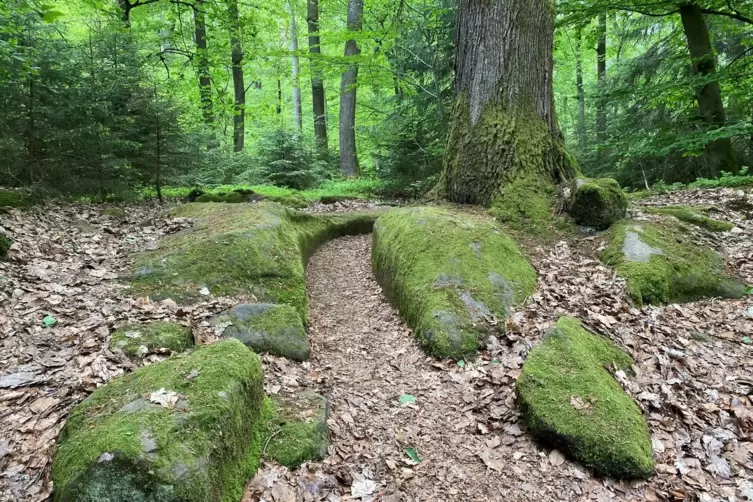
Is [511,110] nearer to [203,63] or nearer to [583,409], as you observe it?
[583,409]

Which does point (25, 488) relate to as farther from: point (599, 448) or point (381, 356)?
point (599, 448)

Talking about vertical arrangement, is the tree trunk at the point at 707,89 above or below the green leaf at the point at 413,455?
above

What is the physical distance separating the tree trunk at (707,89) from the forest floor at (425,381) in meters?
5.04

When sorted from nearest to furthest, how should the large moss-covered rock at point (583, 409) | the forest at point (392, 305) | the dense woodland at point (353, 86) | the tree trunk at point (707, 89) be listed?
the forest at point (392, 305)
the large moss-covered rock at point (583, 409)
the dense woodland at point (353, 86)
the tree trunk at point (707, 89)

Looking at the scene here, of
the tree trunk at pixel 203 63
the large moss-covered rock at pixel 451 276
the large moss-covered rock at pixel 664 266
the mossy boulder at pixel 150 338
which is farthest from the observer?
the tree trunk at pixel 203 63

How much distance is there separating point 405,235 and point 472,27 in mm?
3448

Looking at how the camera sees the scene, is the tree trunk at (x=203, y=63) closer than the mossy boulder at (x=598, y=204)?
No

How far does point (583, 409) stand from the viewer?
3.18 m

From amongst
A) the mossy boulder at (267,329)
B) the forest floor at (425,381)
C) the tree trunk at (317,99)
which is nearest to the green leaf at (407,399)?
the forest floor at (425,381)

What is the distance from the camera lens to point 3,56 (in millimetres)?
5812

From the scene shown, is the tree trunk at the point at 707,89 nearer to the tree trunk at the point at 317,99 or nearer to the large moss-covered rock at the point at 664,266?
the large moss-covered rock at the point at 664,266

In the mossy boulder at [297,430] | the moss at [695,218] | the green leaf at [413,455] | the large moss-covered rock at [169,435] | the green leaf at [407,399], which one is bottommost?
the green leaf at [413,455]

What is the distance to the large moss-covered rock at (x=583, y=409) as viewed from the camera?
9.64 feet

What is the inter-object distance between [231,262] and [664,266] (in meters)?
4.99
